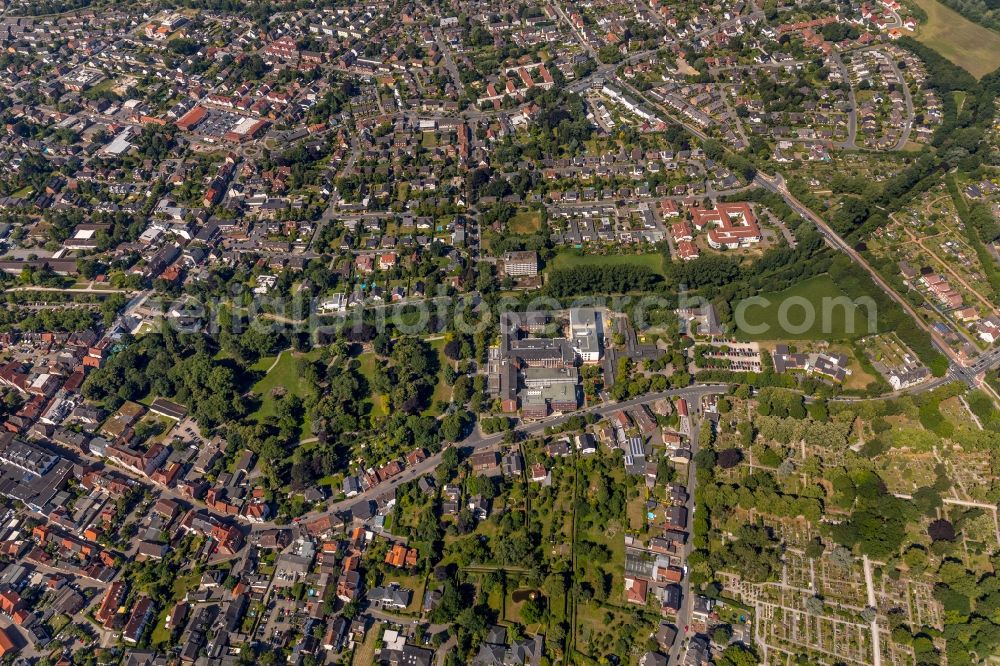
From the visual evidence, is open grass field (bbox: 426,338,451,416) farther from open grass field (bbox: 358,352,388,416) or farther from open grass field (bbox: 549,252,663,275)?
open grass field (bbox: 549,252,663,275)

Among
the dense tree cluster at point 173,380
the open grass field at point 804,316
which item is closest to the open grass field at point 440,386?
the dense tree cluster at point 173,380

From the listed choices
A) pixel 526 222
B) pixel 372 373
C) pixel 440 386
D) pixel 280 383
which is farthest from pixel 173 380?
pixel 526 222

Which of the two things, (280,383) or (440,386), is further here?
(280,383)

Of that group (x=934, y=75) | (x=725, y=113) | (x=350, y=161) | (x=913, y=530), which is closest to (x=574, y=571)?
(x=913, y=530)

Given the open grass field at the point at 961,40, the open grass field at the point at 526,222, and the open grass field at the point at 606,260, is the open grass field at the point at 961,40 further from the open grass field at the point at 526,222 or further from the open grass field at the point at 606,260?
the open grass field at the point at 526,222

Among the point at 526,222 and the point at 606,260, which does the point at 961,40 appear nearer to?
the point at 606,260

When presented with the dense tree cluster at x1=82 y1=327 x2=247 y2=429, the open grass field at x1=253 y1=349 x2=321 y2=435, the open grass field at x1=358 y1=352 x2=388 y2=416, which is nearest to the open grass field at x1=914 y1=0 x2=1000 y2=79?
the open grass field at x1=358 y1=352 x2=388 y2=416
